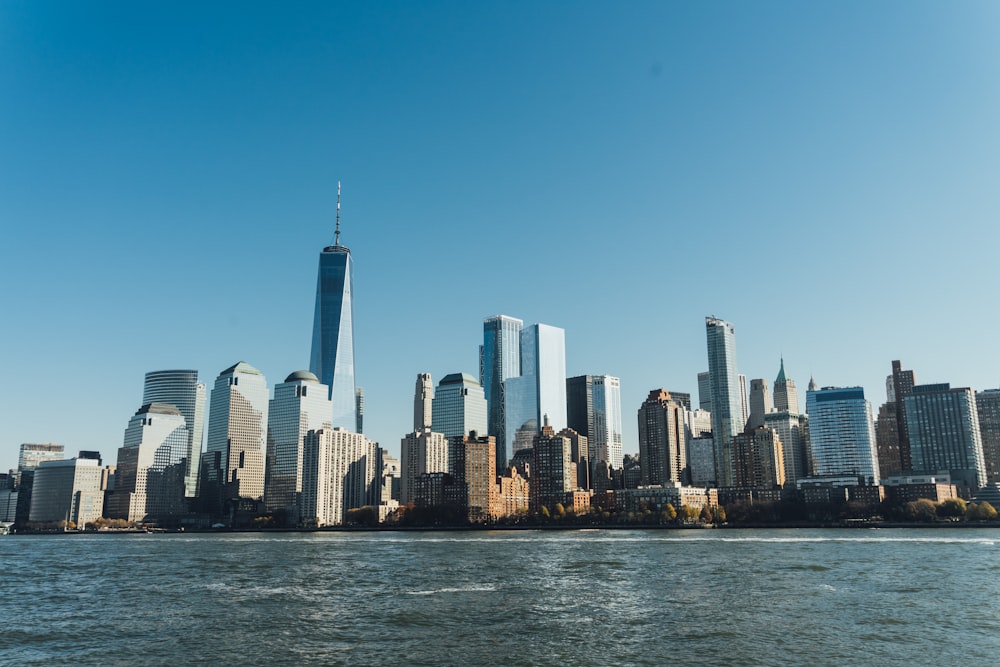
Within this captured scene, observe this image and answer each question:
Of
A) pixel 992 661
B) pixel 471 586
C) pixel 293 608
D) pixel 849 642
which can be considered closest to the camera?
pixel 992 661

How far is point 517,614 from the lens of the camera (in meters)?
58.7

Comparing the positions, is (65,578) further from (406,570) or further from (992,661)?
(992,661)

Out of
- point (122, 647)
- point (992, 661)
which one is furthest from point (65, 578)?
point (992, 661)

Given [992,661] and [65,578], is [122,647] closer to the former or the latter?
[992,661]

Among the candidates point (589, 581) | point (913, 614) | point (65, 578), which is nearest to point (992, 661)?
point (913, 614)

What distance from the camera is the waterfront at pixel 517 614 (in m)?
45.6

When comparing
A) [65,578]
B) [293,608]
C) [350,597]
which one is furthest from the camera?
[65,578]

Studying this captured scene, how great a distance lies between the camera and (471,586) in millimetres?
78250

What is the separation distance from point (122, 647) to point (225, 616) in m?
11.0

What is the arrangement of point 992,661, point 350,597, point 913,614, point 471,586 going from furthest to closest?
point 471,586 → point 350,597 → point 913,614 → point 992,661

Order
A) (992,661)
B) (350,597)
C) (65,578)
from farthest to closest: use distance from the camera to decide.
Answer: (65,578), (350,597), (992,661)

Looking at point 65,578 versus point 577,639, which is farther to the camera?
point 65,578

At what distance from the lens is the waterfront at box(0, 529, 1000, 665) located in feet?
150

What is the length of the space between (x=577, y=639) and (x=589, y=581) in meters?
33.4
